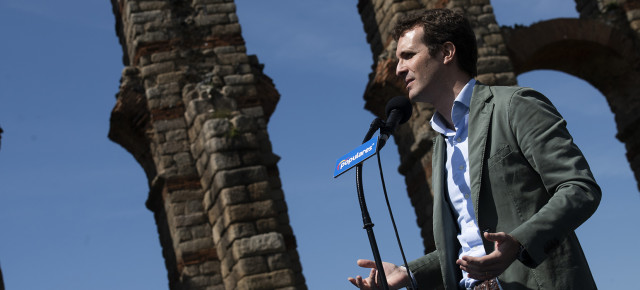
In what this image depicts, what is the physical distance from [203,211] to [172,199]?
0.44 m

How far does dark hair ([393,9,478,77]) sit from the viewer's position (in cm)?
279

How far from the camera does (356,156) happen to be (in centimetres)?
277

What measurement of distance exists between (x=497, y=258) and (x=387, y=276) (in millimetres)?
686

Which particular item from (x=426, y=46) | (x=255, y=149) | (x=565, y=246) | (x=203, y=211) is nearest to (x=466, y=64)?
(x=426, y=46)

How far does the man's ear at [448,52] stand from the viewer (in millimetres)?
2793

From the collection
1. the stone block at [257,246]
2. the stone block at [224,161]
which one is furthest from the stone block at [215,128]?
the stone block at [257,246]

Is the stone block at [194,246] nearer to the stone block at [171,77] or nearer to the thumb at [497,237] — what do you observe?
the stone block at [171,77]

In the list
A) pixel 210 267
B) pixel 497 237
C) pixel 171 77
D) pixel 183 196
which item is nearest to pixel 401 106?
pixel 497 237

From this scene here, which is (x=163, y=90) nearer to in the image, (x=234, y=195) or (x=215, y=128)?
(x=215, y=128)

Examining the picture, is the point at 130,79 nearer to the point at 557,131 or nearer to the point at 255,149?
the point at 255,149

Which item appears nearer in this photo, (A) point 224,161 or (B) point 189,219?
(A) point 224,161

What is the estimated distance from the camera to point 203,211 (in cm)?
1073

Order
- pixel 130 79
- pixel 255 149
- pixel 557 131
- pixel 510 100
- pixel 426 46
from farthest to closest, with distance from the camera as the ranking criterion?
1. pixel 130 79
2. pixel 255 149
3. pixel 426 46
4. pixel 510 100
5. pixel 557 131

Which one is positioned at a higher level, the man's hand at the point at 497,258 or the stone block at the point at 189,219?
the stone block at the point at 189,219
